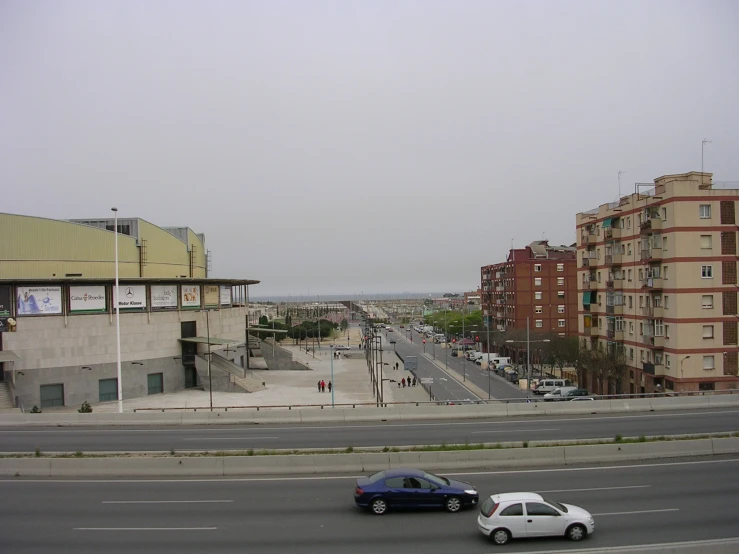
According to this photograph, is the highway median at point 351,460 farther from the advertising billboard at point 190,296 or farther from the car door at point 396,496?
the advertising billboard at point 190,296

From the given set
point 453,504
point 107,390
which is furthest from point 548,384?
point 453,504

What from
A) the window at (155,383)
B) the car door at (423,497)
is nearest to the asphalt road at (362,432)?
the car door at (423,497)

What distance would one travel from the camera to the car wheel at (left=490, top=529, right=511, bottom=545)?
13125mm

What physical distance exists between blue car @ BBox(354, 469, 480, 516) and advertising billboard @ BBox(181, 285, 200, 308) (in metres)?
40.8

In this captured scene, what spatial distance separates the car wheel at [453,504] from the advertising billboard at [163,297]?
40.1 m

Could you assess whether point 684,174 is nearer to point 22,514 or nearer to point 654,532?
point 654,532

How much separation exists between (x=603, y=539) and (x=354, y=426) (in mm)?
15850

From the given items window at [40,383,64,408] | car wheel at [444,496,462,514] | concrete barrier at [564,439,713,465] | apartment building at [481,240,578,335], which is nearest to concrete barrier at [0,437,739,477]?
concrete barrier at [564,439,713,465]

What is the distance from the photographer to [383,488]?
600 inches

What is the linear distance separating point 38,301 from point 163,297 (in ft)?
32.0

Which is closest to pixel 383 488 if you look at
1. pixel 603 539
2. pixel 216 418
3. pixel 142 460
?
pixel 603 539

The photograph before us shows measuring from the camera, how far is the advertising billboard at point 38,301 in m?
43.1

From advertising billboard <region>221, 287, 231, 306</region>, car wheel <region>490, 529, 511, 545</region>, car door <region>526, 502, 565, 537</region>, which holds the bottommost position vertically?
car wheel <region>490, 529, 511, 545</region>

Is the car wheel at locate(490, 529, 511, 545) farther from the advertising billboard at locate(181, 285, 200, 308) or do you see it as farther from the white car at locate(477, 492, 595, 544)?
the advertising billboard at locate(181, 285, 200, 308)
